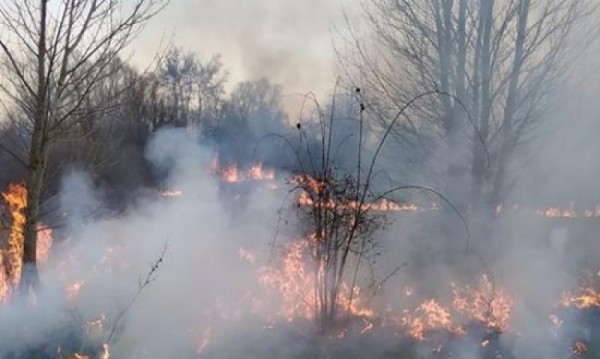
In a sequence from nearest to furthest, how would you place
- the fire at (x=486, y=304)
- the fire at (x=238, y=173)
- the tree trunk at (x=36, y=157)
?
1. the tree trunk at (x=36, y=157)
2. the fire at (x=486, y=304)
3. the fire at (x=238, y=173)

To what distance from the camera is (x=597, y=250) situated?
9.45 metres

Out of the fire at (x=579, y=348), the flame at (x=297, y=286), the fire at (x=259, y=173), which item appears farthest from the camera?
the fire at (x=259, y=173)

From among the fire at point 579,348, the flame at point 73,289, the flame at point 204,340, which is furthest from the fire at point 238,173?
the fire at point 579,348

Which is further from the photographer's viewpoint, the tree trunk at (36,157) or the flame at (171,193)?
the flame at (171,193)

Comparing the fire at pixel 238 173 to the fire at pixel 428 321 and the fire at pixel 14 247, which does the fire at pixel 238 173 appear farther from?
the fire at pixel 428 321

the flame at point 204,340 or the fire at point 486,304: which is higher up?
the fire at point 486,304

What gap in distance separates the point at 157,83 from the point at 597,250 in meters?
7.11

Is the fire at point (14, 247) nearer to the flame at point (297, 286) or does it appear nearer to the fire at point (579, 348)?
the flame at point (297, 286)

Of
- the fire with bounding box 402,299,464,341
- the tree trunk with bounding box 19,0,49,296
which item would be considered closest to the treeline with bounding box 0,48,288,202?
the tree trunk with bounding box 19,0,49,296

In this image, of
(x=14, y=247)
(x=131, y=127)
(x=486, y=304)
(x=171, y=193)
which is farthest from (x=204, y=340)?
(x=131, y=127)

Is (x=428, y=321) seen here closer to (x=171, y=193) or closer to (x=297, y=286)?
(x=297, y=286)

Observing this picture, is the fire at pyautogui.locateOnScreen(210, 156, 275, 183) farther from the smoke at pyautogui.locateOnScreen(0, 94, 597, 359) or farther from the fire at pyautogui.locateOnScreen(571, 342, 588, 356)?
the fire at pyautogui.locateOnScreen(571, 342, 588, 356)

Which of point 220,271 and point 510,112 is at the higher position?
point 510,112

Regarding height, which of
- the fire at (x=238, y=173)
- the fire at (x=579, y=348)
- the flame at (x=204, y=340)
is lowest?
the flame at (x=204, y=340)
